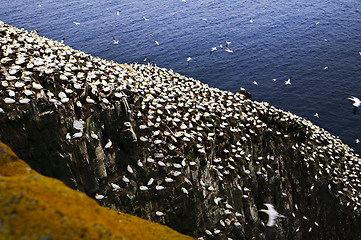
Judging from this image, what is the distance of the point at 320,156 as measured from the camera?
31438 millimetres

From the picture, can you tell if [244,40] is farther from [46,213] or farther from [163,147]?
[46,213]

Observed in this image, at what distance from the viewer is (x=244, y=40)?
75750 millimetres

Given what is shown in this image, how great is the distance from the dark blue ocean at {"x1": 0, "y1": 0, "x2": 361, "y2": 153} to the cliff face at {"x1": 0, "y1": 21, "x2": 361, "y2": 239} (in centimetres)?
2282

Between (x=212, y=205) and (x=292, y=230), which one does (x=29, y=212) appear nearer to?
(x=212, y=205)

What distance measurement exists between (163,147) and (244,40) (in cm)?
6480

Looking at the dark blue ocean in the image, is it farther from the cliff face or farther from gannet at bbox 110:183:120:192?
gannet at bbox 110:183:120:192

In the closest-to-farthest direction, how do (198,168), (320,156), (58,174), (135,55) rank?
(58,174)
(198,168)
(320,156)
(135,55)

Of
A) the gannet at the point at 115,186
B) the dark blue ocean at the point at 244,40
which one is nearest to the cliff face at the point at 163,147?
the gannet at the point at 115,186

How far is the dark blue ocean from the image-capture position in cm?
5438

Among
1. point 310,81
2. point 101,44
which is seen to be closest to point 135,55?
point 101,44

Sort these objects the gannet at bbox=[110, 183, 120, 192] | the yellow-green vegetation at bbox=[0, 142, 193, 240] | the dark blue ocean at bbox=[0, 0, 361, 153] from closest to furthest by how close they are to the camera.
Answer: the yellow-green vegetation at bbox=[0, 142, 193, 240] → the gannet at bbox=[110, 183, 120, 192] → the dark blue ocean at bbox=[0, 0, 361, 153]

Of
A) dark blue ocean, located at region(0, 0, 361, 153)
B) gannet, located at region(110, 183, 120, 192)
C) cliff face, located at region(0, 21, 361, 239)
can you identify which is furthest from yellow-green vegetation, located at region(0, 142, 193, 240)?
dark blue ocean, located at region(0, 0, 361, 153)

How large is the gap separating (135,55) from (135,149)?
50932 millimetres

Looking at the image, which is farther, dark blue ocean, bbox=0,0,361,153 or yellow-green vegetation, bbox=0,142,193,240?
dark blue ocean, bbox=0,0,361,153
